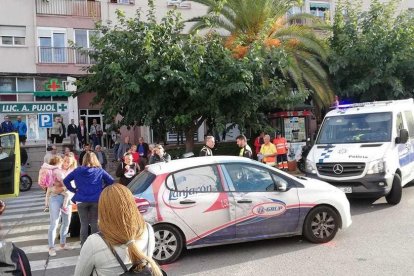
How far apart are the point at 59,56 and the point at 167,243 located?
21803mm

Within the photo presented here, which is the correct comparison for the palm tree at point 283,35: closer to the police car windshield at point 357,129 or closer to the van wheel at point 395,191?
the police car windshield at point 357,129

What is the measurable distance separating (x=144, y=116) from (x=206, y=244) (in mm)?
8578

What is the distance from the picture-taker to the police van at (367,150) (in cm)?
882

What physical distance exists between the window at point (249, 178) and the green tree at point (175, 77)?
21.6 feet

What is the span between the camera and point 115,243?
2340mm

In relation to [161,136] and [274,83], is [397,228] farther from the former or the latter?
[161,136]

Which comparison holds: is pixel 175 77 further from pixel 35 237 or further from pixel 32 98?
pixel 32 98

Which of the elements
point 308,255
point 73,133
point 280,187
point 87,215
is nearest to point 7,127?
point 73,133

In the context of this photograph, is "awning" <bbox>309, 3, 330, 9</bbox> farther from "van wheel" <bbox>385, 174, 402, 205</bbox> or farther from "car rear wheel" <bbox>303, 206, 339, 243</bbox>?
"car rear wheel" <bbox>303, 206, 339, 243</bbox>

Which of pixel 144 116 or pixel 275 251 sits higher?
pixel 144 116

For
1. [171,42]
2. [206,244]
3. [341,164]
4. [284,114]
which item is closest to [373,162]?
[341,164]

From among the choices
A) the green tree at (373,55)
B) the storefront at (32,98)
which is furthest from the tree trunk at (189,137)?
the storefront at (32,98)

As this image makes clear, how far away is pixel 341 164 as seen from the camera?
9070 mm

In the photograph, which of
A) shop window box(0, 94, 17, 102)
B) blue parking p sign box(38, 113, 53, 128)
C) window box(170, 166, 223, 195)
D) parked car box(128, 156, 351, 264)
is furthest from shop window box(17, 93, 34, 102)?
window box(170, 166, 223, 195)
